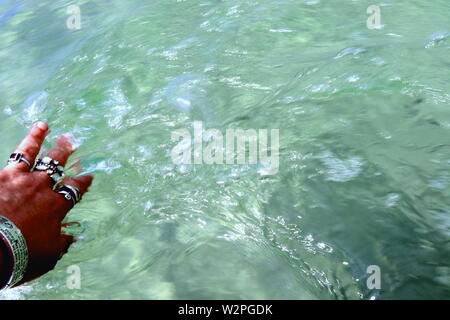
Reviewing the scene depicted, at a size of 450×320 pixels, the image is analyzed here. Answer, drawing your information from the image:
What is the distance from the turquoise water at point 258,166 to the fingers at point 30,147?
274 mm

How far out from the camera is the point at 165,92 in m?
3.20

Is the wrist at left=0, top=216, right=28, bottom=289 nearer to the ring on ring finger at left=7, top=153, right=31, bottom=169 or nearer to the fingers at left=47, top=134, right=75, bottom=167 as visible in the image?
the ring on ring finger at left=7, top=153, right=31, bottom=169

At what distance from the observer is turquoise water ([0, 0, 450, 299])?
62.1 inches

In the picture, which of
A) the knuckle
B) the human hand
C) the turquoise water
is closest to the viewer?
the turquoise water

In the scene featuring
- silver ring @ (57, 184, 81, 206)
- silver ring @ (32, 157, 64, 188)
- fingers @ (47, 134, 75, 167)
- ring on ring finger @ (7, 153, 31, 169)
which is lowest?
fingers @ (47, 134, 75, 167)

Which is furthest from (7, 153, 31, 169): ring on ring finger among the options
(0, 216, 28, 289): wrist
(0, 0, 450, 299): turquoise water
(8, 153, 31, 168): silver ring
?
(0, 216, 28, 289): wrist

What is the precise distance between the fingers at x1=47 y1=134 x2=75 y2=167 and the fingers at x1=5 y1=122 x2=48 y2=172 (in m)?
0.12

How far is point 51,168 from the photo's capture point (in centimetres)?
231

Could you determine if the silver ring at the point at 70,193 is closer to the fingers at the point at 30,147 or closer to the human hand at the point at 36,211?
the human hand at the point at 36,211

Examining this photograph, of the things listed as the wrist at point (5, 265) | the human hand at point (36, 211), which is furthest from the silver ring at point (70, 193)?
the wrist at point (5, 265)

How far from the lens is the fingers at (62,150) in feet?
8.74

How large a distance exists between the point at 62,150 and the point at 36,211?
879mm

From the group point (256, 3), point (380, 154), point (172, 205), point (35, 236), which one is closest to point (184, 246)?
point (172, 205)

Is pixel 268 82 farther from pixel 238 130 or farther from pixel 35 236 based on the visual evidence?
pixel 35 236
